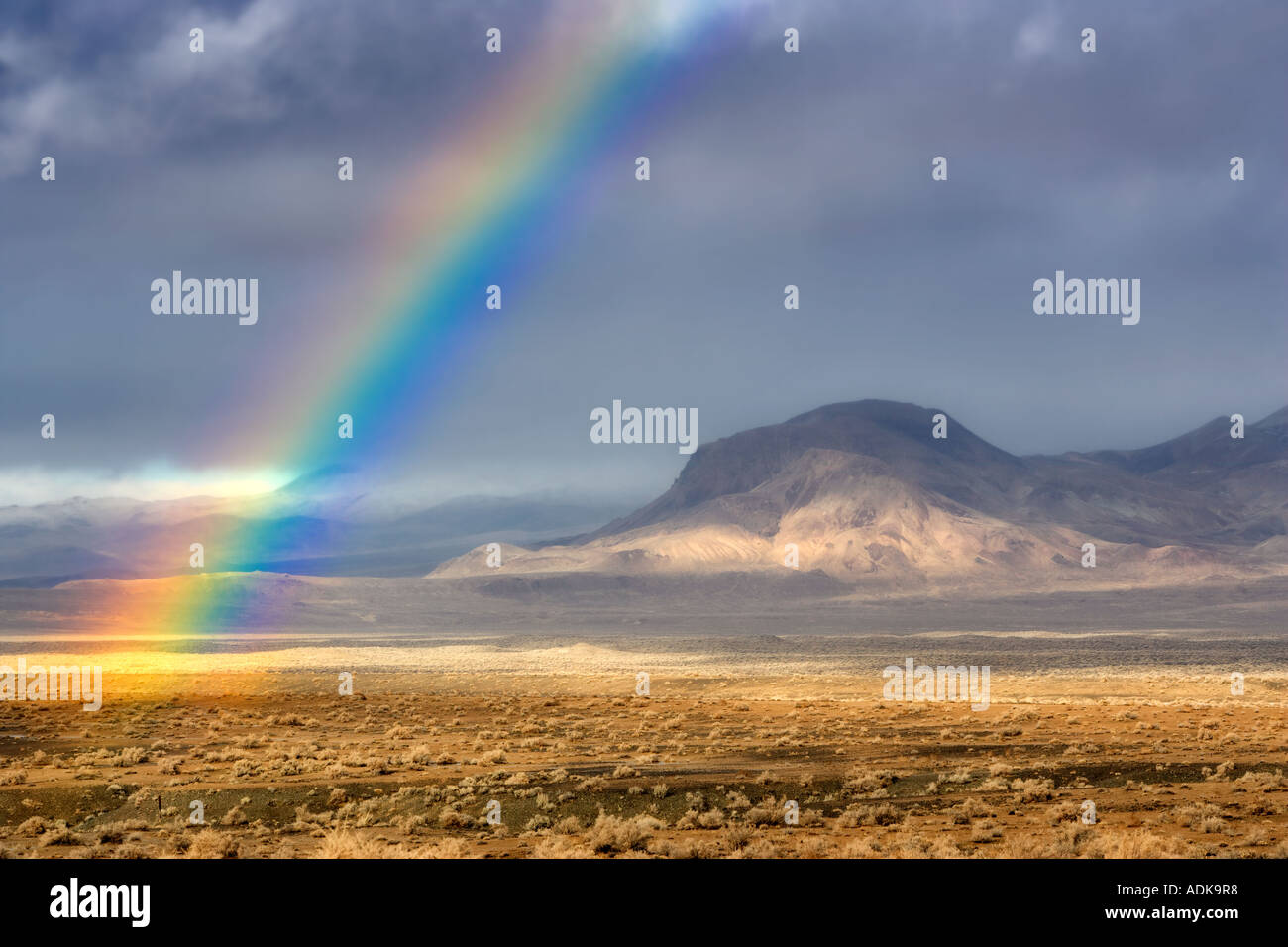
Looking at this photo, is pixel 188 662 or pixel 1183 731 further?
pixel 188 662

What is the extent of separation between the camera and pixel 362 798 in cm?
2439

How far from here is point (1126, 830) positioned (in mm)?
20172

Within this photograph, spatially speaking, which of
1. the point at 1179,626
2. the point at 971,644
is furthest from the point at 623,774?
the point at 1179,626

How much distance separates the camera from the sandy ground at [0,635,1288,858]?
19.7 m

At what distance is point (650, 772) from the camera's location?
2780cm

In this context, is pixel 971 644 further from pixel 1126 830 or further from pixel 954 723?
pixel 1126 830

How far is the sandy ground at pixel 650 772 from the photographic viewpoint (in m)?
19.7

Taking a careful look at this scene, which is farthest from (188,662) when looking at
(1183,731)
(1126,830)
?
(1126,830)
